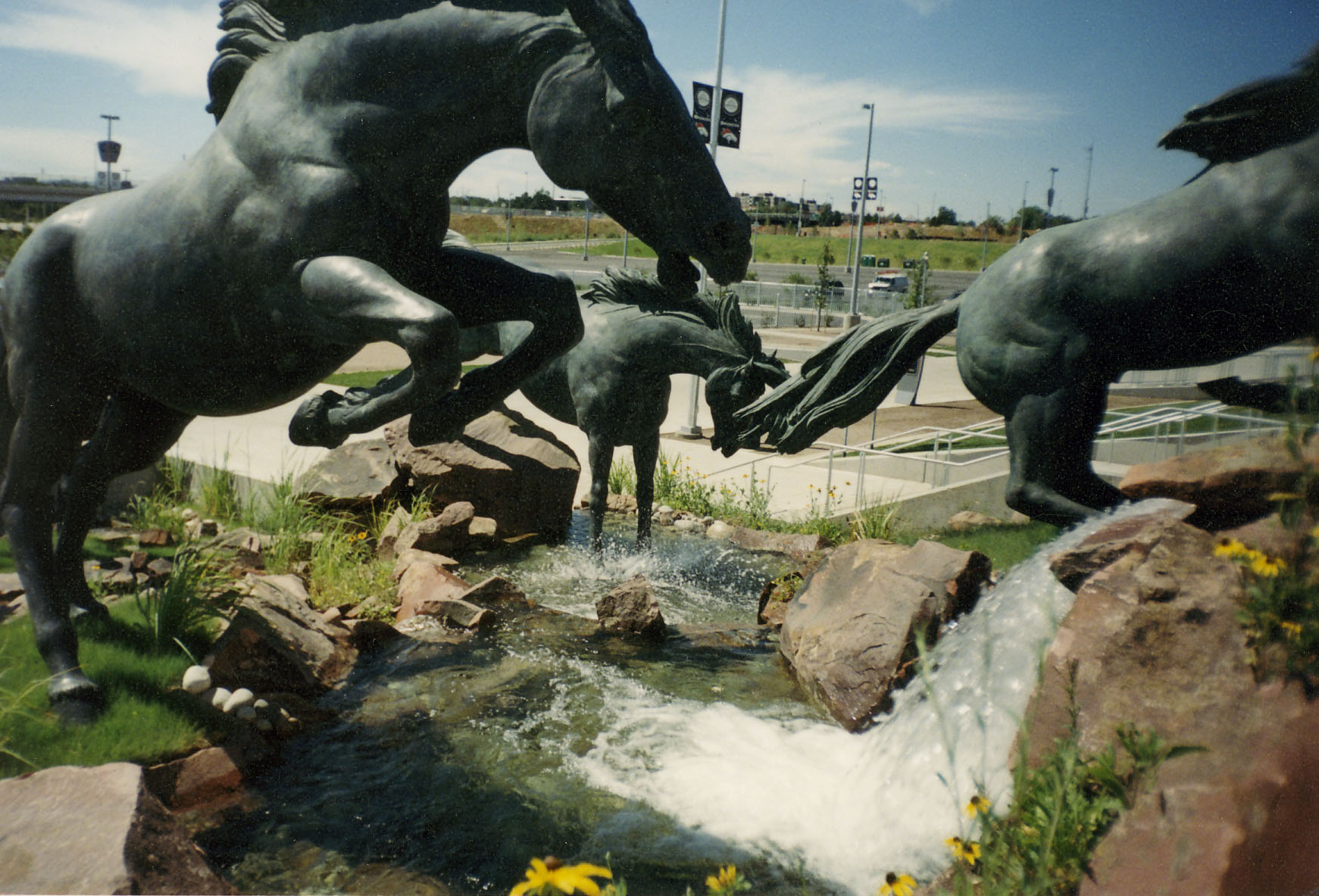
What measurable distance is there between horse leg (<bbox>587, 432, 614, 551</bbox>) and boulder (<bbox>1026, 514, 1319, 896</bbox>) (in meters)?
4.04

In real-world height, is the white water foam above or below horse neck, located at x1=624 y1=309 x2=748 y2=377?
below

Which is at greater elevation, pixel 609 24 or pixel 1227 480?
pixel 609 24

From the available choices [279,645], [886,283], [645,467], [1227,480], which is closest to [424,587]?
[279,645]

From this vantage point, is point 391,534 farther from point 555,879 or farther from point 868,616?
point 555,879

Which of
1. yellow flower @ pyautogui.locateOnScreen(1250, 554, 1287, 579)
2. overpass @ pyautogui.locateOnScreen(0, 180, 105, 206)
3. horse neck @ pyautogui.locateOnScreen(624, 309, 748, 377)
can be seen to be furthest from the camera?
horse neck @ pyautogui.locateOnScreen(624, 309, 748, 377)

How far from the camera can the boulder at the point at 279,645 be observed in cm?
369

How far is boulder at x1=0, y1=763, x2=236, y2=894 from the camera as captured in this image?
204 centimetres

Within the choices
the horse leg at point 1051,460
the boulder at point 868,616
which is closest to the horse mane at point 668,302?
the boulder at point 868,616

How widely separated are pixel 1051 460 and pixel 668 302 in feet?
11.0

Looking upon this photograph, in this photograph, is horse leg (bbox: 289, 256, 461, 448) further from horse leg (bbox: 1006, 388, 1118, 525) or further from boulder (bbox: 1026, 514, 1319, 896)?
horse leg (bbox: 1006, 388, 1118, 525)

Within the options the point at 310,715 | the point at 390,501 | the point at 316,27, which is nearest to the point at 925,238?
the point at 316,27

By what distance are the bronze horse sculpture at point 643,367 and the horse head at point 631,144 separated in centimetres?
307

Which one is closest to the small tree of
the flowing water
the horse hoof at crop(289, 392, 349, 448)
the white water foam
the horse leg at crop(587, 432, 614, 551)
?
the horse leg at crop(587, 432, 614, 551)

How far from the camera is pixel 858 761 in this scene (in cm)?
359
